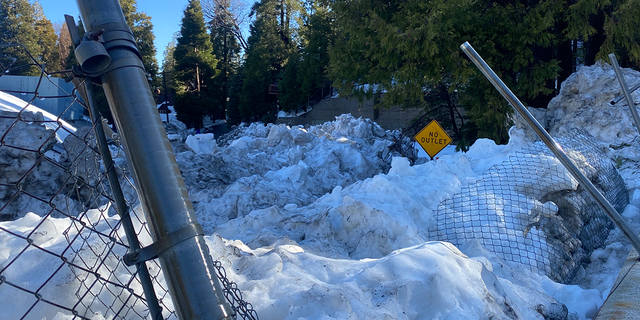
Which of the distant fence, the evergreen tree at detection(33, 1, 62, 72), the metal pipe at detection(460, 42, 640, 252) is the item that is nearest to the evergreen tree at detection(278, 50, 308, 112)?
the distant fence

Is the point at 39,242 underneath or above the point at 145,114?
underneath

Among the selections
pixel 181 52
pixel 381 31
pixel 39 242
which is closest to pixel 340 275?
pixel 39 242

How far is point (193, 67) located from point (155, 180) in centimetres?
3618

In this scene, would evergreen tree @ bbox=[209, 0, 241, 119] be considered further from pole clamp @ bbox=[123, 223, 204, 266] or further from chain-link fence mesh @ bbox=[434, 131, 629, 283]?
pole clamp @ bbox=[123, 223, 204, 266]

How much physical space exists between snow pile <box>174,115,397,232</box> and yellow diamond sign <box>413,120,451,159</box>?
1.67 metres

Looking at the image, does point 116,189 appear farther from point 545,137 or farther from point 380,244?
point 380,244

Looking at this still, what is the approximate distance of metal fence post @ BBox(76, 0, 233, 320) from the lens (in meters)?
1.28

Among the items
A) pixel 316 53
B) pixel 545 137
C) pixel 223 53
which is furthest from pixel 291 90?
pixel 545 137

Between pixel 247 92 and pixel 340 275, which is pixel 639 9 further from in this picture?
pixel 247 92

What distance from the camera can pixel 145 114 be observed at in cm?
134

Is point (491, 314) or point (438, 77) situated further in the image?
point (438, 77)

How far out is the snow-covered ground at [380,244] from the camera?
241 cm

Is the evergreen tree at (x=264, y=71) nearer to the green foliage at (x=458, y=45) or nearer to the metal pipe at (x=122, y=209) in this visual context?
the green foliage at (x=458, y=45)

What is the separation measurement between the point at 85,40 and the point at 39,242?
1.70 meters
